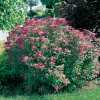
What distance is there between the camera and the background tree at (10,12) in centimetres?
986

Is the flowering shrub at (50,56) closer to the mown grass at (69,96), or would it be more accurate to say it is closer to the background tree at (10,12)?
the mown grass at (69,96)

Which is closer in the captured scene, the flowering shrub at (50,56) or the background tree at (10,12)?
the flowering shrub at (50,56)

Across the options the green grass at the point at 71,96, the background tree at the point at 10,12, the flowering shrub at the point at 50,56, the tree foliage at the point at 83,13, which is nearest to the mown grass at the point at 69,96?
the green grass at the point at 71,96

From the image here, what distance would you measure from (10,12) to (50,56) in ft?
11.0

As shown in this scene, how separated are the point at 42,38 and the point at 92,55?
129cm

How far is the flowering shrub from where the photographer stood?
6980 mm

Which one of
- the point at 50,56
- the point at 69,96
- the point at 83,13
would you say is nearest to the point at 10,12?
the point at 83,13

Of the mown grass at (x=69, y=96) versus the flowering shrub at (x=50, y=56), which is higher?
the flowering shrub at (x=50, y=56)

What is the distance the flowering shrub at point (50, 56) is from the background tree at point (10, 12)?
2287 millimetres

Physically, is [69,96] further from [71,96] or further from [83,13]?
[83,13]

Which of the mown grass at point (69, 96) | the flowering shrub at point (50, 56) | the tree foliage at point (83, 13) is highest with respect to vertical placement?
the tree foliage at point (83, 13)

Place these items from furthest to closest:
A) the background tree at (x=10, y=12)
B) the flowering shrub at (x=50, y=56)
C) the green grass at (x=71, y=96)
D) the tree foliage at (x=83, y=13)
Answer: the background tree at (x=10, y=12) < the tree foliage at (x=83, y=13) < the flowering shrub at (x=50, y=56) < the green grass at (x=71, y=96)

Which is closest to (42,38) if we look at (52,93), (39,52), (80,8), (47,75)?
(39,52)

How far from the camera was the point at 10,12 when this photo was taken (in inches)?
395
